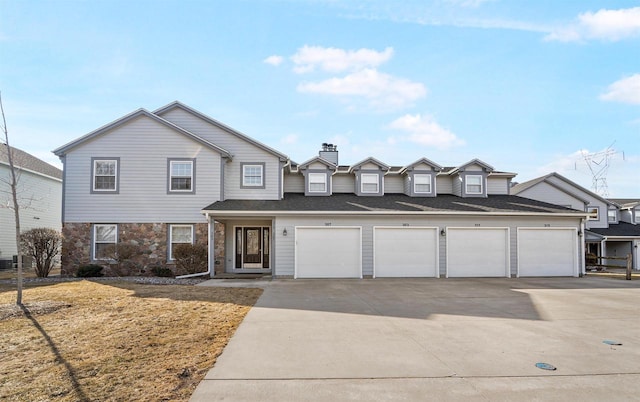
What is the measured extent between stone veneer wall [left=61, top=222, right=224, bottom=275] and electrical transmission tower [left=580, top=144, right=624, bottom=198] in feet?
106

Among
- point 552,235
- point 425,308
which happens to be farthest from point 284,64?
point 552,235

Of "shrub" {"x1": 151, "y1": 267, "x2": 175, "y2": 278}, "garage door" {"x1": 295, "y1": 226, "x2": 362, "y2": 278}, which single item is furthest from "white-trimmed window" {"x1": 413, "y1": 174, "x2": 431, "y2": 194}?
"shrub" {"x1": 151, "y1": 267, "x2": 175, "y2": 278}

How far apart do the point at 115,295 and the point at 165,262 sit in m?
5.96

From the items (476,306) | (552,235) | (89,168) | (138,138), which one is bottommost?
(476,306)

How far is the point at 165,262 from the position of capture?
15961mm

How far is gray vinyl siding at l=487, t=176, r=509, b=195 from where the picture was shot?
65.7 ft

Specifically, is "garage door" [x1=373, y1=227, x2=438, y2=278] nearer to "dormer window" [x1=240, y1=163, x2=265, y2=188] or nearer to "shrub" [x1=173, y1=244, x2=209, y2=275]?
"dormer window" [x1=240, y1=163, x2=265, y2=188]

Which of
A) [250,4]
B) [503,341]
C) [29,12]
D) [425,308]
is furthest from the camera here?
[250,4]

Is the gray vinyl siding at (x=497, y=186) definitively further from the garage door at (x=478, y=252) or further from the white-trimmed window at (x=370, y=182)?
the white-trimmed window at (x=370, y=182)

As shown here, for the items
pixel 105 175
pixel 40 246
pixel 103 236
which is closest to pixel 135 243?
pixel 103 236

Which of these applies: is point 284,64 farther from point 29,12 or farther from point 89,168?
point 89,168

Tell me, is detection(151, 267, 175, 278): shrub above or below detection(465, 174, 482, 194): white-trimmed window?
below

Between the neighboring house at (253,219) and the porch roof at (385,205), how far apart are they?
56mm

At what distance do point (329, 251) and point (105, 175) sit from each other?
10.4 m
